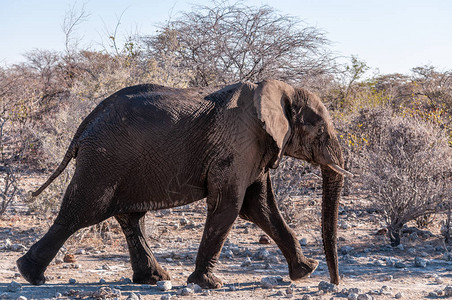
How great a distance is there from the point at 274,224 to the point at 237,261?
4.44 feet

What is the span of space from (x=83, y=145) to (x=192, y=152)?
39.7 inches

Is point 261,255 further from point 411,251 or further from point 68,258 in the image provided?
point 68,258

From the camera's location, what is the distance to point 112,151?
5.18m

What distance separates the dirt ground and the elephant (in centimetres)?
36

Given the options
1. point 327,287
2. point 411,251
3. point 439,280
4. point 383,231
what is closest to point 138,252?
point 327,287

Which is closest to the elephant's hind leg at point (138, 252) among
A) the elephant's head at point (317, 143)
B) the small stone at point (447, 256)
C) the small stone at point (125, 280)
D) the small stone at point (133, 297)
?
the small stone at point (125, 280)

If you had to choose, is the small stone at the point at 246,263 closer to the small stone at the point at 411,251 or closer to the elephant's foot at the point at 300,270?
the elephant's foot at the point at 300,270

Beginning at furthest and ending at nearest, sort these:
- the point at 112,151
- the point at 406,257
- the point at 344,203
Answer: the point at 344,203 → the point at 406,257 → the point at 112,151

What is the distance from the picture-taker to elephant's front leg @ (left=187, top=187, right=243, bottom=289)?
5418 millimetres

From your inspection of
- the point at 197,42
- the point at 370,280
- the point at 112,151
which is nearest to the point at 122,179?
the point at 112,151

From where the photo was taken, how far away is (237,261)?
7215 millimetres

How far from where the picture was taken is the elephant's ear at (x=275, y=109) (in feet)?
17.8

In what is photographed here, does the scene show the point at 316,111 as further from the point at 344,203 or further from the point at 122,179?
the point at 344,203

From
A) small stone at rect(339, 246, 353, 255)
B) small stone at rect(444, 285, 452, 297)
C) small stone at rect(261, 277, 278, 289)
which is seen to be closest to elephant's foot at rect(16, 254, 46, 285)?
small stone at rect(261, 277, 278, 289)
